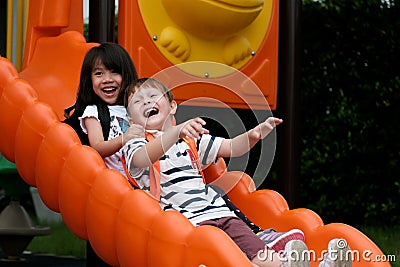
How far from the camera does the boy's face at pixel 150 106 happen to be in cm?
301

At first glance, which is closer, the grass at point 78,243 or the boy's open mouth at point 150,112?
the boy's open mouth at point 150,112

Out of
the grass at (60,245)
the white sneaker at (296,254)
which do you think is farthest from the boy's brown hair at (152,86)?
the grass at (60,245)

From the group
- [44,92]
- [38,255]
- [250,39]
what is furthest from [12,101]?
[38,255]

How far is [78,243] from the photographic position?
21.7 feet

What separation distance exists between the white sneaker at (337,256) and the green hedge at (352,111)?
357 centimetres

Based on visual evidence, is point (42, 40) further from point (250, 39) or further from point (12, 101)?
point (250, 39)

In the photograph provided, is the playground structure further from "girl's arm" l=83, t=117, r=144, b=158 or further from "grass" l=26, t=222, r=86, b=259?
"grass" l=26, t=222, r=86, b=259

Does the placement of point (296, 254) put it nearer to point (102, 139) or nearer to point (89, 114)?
point (102, 139)

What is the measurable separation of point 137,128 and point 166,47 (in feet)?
4.38

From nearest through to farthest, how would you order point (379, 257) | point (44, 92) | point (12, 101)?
point (379, 257)
point (12, 101)
point (44, 92)

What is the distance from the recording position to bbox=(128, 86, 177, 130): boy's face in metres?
3.01

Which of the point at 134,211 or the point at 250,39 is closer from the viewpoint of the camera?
the point at 134,211

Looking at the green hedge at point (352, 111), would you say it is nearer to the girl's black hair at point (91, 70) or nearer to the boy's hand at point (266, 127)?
the girl's black hair at point (91, 70)

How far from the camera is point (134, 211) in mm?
2828
